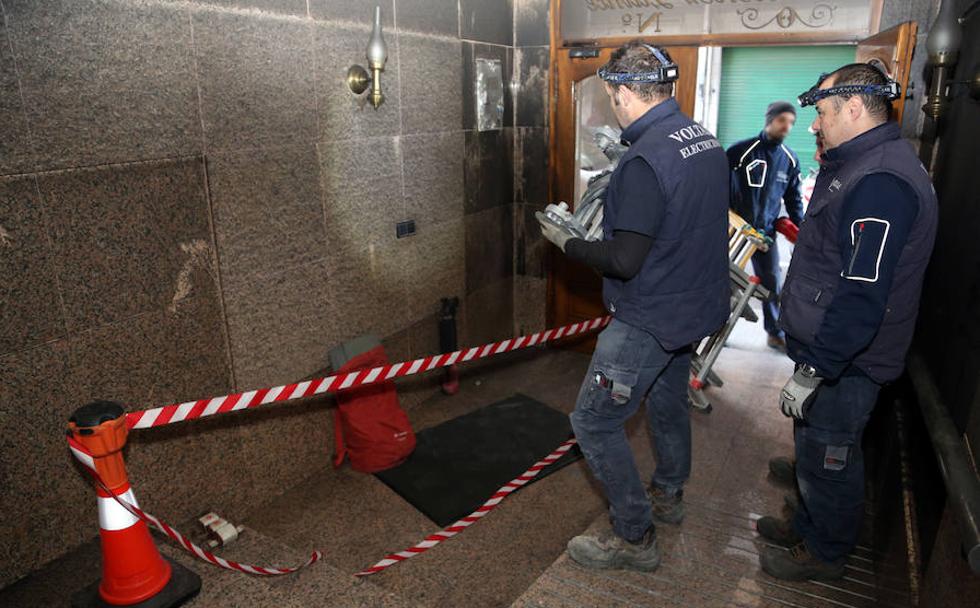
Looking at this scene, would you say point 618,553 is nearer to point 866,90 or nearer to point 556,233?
point 556,233

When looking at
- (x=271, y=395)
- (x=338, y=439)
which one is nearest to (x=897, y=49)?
(x=271, y=395)

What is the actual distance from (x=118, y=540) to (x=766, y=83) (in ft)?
32.3

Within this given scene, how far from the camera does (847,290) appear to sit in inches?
96.7

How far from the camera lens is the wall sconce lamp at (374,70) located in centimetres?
396

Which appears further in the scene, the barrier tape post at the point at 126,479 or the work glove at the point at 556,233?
the work glove at the point at 556,233

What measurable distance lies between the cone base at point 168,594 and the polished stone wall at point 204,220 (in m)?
0.45

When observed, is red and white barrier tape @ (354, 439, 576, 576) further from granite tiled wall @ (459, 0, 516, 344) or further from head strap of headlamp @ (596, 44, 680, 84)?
head strap of headlamp @ (596, 44, 680, 84)

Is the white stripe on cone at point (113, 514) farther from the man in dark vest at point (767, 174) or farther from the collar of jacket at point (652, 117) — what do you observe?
the man in dark vest at point (767, 174)

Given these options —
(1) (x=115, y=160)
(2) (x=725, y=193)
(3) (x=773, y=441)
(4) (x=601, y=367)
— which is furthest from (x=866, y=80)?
(1) (x=115, y=160)

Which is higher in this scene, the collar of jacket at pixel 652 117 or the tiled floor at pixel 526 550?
the collar of jacket at pixel 652 117

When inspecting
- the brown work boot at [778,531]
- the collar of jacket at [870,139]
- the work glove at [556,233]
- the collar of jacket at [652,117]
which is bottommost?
the brown work boot at [778,531]

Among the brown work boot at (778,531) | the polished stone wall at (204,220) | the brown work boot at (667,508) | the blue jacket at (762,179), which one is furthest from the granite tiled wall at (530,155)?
the brown work boot at (778,531)

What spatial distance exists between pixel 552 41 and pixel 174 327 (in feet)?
12.0

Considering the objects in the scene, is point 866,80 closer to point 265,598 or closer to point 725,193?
point 725,193
